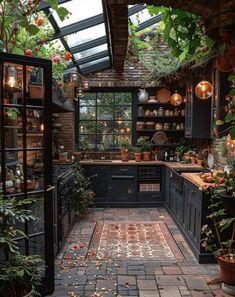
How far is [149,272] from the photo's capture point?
11.3 ft

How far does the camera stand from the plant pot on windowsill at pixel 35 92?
2957mm

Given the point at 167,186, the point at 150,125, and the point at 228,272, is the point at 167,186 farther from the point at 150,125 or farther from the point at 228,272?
the point at 228,272

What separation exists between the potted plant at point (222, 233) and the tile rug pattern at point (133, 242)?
0.55 m

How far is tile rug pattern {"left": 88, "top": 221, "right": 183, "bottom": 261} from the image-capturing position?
394 centimetres

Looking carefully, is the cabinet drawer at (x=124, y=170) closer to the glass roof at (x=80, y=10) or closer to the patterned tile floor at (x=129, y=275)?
the patterned tile floor at (x=129, y=275)

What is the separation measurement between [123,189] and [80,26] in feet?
11.3

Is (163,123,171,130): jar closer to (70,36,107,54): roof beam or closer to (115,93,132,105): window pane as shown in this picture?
(115,93,132,105): window pane

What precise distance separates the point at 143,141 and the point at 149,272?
3.68 metres

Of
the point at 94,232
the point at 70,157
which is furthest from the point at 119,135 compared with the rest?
the point at 94,232

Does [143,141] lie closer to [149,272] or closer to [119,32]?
[119,32]

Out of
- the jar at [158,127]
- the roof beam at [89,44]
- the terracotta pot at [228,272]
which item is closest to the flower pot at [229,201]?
the terracotta pot at [228,272]

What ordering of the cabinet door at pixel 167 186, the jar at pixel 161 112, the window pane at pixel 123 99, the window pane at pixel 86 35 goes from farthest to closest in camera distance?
the window pane at pixel 123 99 → the jar at pixel 161 112 → the cabinet door at pixel 167 186 → the window pane at pixel 86 35

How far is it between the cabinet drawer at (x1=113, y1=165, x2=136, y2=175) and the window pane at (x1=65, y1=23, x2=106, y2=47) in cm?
265

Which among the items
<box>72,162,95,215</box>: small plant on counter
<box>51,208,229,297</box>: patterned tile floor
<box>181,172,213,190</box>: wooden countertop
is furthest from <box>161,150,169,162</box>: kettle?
<box>51,208,229,297</box>: patterned tile floor
